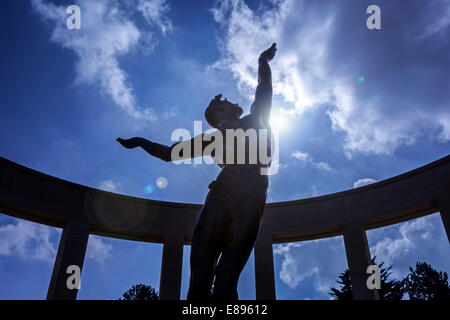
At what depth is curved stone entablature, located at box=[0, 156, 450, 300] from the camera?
13812 mm

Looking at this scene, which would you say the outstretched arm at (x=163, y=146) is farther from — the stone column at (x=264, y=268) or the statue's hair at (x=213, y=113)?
the stone column at (x=264, y=268)

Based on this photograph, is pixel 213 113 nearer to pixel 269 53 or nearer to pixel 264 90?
pixel 264 90

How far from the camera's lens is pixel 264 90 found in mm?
5242

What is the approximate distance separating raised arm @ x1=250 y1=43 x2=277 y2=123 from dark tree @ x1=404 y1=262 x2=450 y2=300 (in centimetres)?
3649

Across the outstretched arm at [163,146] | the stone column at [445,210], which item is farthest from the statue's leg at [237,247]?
the stone column at [445,210]

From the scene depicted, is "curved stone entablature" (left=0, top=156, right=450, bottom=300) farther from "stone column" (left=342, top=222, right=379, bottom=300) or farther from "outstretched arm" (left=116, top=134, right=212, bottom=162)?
"outstretched arm" (left=116, top=134, right=212, bottom=162)

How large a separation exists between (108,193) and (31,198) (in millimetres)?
3137

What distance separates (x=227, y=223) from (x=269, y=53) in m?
2.97

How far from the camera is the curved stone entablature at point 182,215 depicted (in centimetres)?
1381

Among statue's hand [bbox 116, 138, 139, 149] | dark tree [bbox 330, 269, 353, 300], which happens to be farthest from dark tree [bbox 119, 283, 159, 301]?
statue's hand [bbox 116, 138, 139, 149]

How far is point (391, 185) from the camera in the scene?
49.3ft
